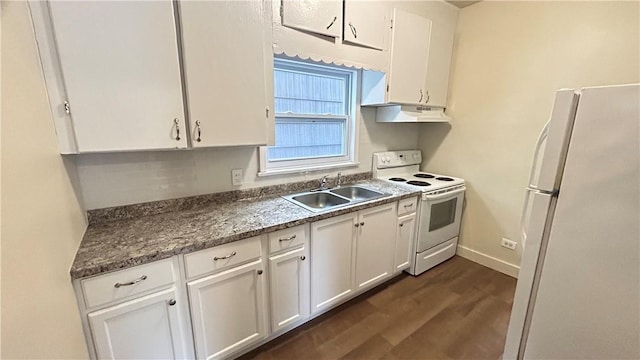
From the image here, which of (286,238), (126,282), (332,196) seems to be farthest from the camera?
(332,196)

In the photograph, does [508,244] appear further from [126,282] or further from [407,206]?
[126,282]

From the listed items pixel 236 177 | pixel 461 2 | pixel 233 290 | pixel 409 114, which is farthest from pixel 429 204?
pixel 461 2

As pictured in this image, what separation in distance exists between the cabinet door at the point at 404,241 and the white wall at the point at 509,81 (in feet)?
2.81

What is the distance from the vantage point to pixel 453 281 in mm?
2525

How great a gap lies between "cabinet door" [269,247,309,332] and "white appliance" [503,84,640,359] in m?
1.18

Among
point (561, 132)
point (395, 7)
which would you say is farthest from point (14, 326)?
point (395, 7)

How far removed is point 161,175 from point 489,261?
10.0ft

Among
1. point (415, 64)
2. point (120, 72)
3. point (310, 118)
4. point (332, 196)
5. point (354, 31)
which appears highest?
point (354, 31)

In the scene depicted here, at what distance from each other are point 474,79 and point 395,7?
3.63 feet

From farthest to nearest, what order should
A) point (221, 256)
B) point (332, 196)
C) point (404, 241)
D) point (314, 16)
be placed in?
point (404, 241) → point (332, 196) → point (314, 16) → point (221, 256)

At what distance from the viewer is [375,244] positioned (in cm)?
219

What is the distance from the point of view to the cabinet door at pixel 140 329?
1202 millimetres

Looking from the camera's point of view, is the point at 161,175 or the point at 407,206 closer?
the point at 161,175

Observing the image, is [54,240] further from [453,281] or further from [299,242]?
[453,281]
